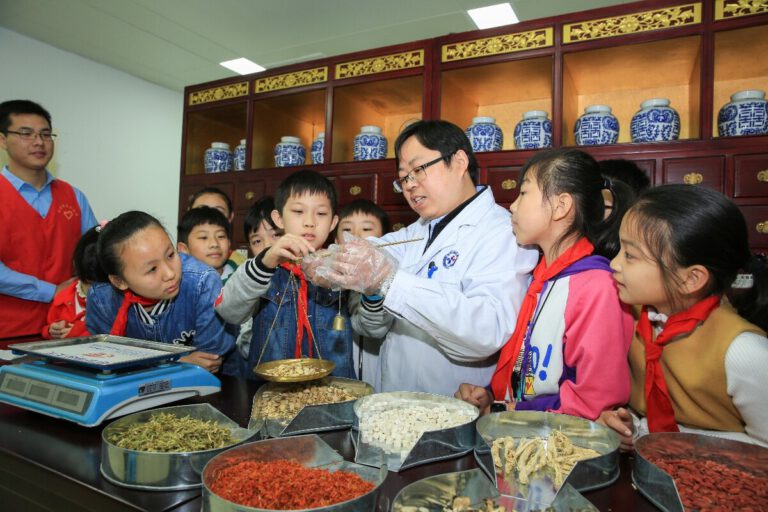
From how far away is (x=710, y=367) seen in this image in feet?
3.85

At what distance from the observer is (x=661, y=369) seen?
1.27 meters

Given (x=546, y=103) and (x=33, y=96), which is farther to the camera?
(x=33, y=96)

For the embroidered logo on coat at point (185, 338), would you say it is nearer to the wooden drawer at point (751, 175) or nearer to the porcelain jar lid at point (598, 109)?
the porcelain jar lid at point (598, 109)

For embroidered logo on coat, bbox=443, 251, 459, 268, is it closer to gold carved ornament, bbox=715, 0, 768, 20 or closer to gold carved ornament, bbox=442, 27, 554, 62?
gold carved ornament, bbox=442, 27, 554, 62

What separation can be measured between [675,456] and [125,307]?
5.71 ft

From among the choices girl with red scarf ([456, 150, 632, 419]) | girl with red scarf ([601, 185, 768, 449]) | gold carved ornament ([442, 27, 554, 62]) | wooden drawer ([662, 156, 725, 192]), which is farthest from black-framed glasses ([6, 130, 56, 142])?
wooden drawer ([662, 156, 725, 192])

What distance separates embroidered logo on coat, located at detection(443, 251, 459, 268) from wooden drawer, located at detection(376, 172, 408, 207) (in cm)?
155

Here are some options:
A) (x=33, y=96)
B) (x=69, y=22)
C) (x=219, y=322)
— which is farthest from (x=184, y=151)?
(x=219, y=322)

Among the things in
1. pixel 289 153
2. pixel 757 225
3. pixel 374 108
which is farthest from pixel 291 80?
pixel 757 225

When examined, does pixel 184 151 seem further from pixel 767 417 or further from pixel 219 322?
pixel 767 417

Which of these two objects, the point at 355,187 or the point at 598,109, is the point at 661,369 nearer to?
the point at 598,109

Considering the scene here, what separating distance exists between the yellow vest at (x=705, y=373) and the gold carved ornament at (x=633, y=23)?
1821mm

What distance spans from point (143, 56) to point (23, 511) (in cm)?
544

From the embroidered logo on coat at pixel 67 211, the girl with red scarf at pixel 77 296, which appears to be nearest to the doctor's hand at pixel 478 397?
the girl with red scarf at pixel 77 296
